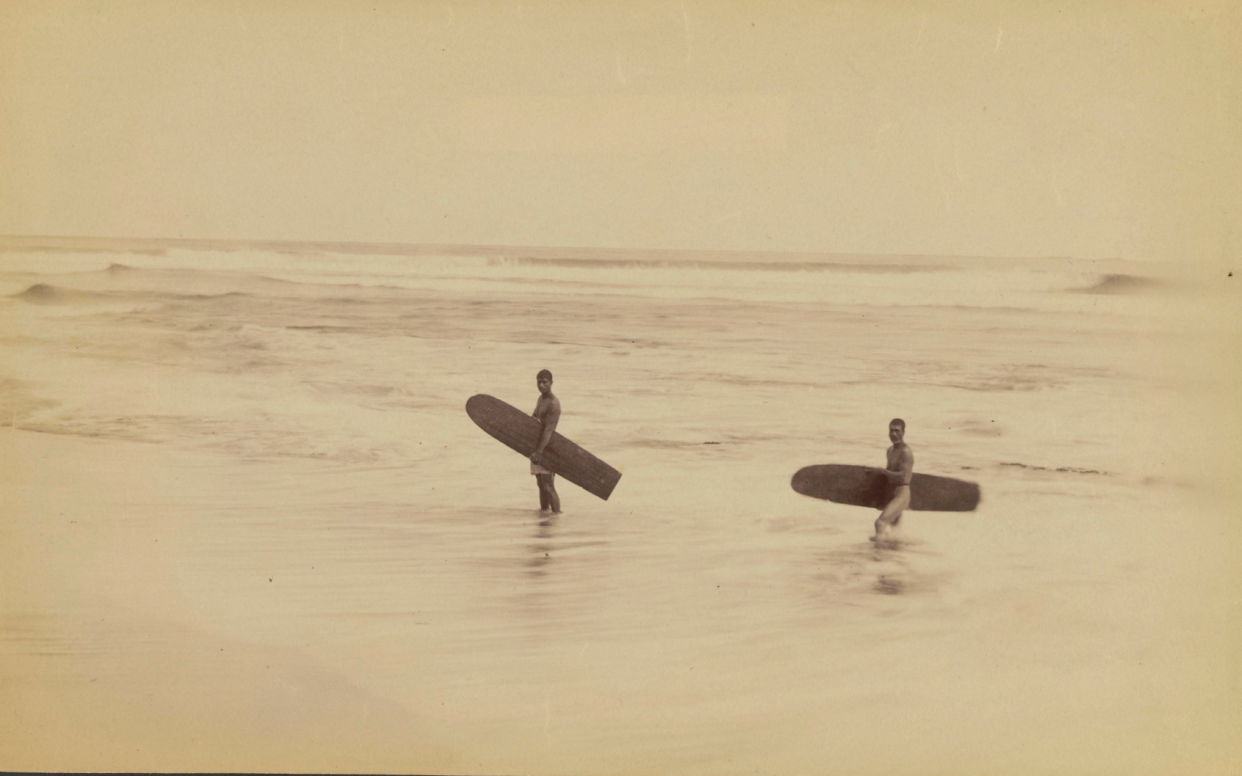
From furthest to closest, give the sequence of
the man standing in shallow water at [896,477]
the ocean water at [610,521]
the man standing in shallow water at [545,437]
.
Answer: the man standing in shallow water at [545,437]
the man standing in shallow water at [896,477]
the ocean water at [610,521]

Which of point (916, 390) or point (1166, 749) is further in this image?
point (916, 390)

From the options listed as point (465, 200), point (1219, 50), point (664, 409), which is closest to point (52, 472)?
point (465, 200)

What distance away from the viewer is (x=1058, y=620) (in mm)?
4336

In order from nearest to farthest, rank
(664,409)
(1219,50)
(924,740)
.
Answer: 1. (924,740)
2. (1219,50)
3. (664,409)

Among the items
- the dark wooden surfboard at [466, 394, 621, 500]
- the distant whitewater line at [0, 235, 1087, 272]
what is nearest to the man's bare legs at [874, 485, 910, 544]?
the distant whitewater line at [0, 235, 1087, 272]

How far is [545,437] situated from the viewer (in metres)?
4.64

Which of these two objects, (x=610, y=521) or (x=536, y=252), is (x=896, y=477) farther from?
(x=536, y=252)

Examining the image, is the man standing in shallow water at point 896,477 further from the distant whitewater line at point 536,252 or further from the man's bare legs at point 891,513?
the distant whitewater line at point 536,252

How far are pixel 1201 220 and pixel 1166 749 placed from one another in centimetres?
244

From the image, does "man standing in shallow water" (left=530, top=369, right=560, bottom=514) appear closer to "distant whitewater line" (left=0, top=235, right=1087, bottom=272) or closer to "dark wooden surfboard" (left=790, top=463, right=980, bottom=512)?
"distant whitewater line" (left=0, top=235, right=1087, bottom=272)

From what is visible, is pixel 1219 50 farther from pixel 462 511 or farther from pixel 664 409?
pixel 462 511

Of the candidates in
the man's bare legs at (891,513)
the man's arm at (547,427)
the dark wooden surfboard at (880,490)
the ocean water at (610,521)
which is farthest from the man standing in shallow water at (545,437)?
the man's bare legs at (891,513)

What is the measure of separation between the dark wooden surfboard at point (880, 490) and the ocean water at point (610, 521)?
71mm

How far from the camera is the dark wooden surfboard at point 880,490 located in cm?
462
